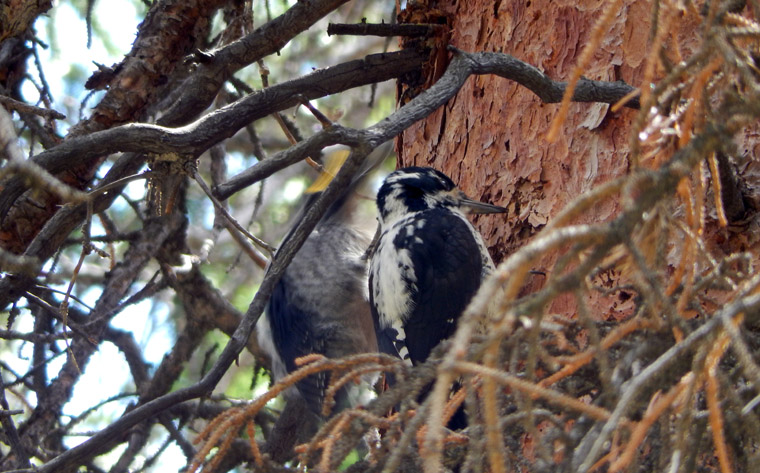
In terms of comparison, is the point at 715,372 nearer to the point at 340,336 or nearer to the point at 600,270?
the point at 600,270

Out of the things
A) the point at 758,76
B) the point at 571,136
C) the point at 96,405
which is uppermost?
the point at 96,405

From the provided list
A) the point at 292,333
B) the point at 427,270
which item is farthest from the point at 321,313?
the point at 427,270

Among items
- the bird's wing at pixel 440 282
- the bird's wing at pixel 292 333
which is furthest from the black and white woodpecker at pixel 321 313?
the bird's wing at pixel 440 282

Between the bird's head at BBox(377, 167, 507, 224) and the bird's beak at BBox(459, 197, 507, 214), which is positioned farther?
the bird's head at BBox(377, 167, 507, 224)

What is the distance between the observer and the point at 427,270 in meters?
3.27

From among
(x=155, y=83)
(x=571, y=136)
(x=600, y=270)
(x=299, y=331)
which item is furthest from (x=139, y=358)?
(x=600, y=270)

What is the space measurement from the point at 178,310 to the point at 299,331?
2.21 m

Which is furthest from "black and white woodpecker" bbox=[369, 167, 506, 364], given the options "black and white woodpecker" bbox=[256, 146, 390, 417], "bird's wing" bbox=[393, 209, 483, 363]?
"black and white woodpecker" bbox=[256, 146, 390, 417]

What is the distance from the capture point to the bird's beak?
3.26 meters

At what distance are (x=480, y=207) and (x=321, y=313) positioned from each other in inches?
47.6

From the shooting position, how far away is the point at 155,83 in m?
3.63

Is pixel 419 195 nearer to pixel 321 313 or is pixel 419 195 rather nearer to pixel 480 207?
pixel 480 207

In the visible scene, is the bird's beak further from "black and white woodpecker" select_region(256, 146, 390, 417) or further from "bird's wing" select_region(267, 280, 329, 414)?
"bird's wing" select_region(267, 280, 329, 414)

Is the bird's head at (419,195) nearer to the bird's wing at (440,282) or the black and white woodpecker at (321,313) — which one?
the bird's wing at (440,282)
